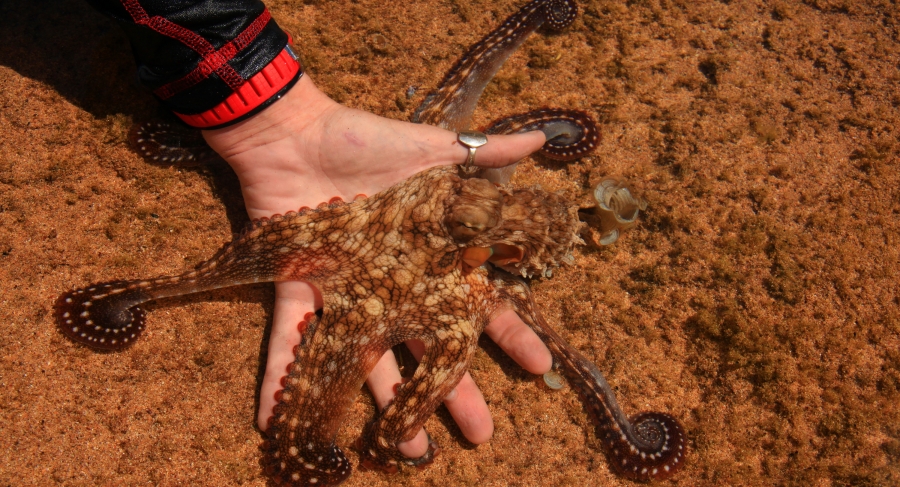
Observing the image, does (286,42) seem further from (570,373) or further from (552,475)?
(552,475)

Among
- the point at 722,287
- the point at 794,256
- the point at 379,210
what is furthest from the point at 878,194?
the point at 379,210

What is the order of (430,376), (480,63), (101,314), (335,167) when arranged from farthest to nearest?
(480,63) → (335,167) → (101,314) → (430,376)

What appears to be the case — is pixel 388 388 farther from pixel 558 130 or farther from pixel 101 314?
pixel 558 130

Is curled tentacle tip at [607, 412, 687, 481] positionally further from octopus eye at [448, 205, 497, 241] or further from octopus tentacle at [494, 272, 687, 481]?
octopus eye at [448, 205, 497, 241]


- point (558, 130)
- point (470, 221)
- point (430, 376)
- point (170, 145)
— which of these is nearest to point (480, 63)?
point (558, 130)

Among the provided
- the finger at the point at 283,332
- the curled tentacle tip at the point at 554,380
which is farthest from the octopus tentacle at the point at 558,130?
the finger at the point at 283,332
